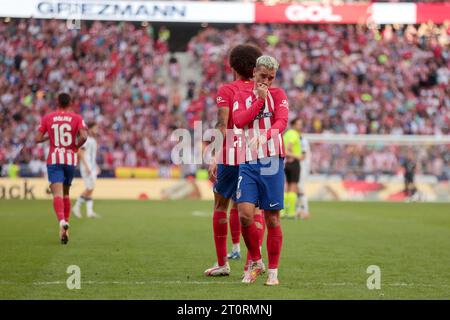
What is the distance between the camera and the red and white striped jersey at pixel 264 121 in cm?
801

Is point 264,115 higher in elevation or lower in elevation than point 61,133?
higher

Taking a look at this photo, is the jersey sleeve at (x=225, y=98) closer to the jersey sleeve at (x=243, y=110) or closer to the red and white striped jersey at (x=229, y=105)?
the red and white striped jersey at (x=229, y=105)

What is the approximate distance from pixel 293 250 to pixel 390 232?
4328mm

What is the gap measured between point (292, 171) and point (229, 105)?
1020cm

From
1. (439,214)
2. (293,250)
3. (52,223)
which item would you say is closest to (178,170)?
(439,214)

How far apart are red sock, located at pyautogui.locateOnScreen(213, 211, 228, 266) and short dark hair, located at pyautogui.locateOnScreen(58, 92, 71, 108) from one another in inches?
184

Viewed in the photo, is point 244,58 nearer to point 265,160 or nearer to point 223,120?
point 223,120

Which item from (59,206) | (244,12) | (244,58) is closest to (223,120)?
(244,58)

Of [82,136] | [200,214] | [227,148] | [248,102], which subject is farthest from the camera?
[200,214]

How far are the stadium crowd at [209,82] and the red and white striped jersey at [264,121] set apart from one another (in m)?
21.0

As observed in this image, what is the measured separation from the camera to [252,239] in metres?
8.51

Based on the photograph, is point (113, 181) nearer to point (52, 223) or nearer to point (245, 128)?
point (52, 223)

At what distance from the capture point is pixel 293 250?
11828 millimetres

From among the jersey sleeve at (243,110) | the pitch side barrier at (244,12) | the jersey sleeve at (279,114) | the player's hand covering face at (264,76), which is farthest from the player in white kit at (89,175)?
the pitch side barrier at (244,12)
